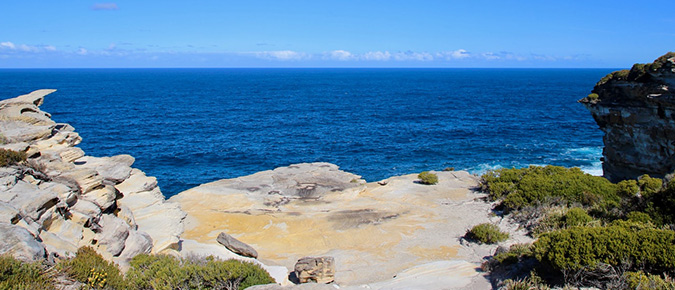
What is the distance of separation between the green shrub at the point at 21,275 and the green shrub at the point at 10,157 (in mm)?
6147

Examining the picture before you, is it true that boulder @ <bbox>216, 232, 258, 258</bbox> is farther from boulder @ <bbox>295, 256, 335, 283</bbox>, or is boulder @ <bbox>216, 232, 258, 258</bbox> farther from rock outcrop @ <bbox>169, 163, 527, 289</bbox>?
boulder @ <bbox>295, 256, 335, 283</bbox>

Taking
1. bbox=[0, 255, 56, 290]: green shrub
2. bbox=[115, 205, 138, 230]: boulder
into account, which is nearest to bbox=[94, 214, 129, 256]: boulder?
bbox=[115, 205, 138, 230]: boulder

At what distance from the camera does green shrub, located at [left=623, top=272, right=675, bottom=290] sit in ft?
34.0

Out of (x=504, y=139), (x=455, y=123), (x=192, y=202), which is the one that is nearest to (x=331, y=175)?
(x=192, y=202)

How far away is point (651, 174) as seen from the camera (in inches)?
1194

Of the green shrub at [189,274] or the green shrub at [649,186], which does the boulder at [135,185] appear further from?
the green shrub at [649,186]

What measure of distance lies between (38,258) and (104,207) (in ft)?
19.6

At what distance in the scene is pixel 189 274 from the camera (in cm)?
1317

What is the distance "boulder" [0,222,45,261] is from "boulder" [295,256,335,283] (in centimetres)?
789

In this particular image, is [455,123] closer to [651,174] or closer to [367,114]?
[367,114]

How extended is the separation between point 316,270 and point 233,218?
409 inches

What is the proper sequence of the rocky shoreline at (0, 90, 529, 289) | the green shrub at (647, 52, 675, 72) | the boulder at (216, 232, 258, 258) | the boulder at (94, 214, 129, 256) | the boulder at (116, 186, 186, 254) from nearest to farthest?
the rocky shoreline at (0, 90, 529, 289)
the boulder at (94, 214, 129, 256)
the boulder at (116, 186, 186, 254)
the boulder at (216, 232, 258, 258)
the green shrub at (647, 52, 675, 72)

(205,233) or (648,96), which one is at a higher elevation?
(648,96)

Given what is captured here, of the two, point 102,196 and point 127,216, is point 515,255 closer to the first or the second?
point 127,216
